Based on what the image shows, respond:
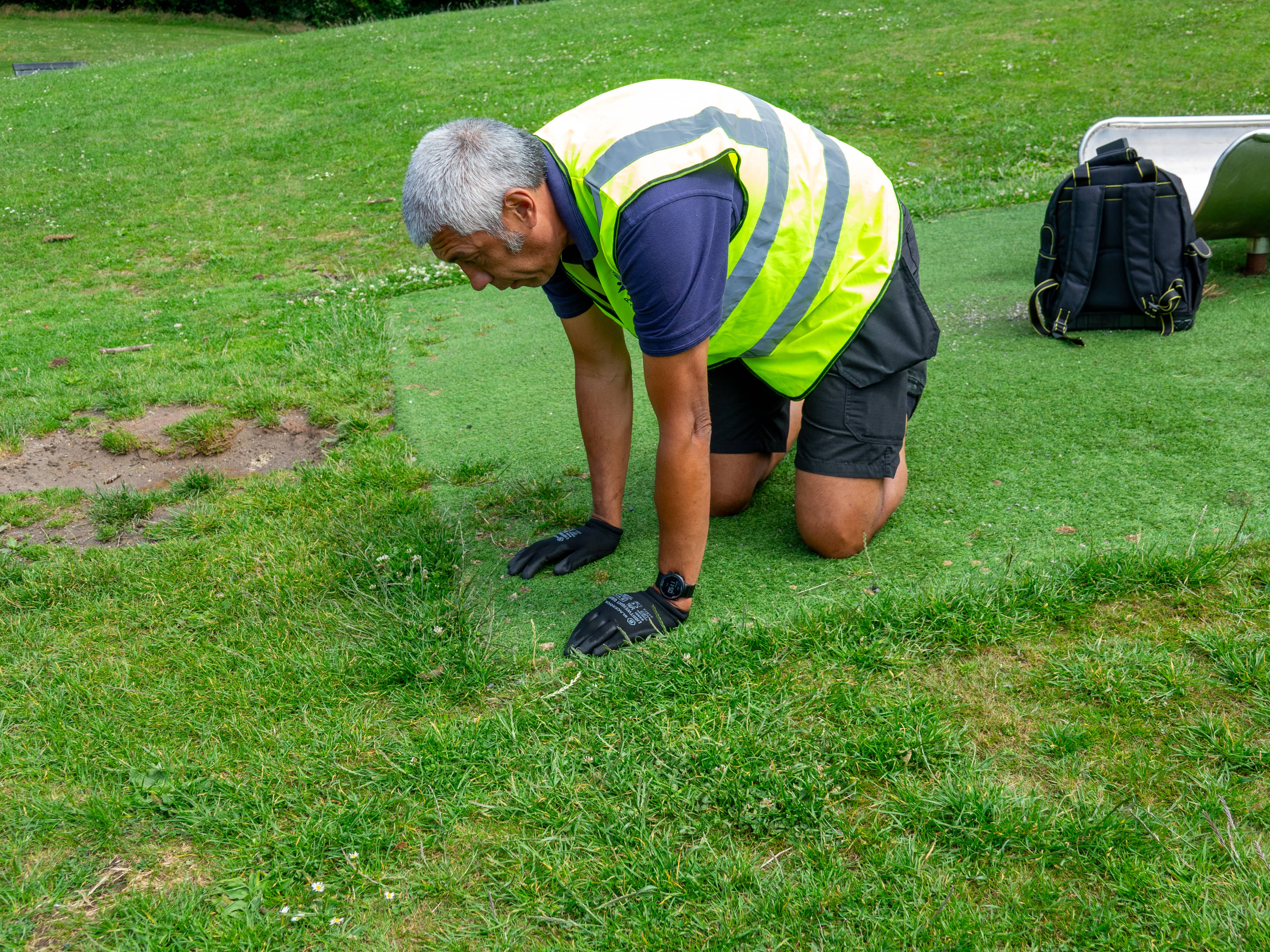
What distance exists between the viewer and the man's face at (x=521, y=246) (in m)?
2.26

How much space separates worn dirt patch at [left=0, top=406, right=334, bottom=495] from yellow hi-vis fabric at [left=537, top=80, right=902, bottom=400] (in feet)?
6.39

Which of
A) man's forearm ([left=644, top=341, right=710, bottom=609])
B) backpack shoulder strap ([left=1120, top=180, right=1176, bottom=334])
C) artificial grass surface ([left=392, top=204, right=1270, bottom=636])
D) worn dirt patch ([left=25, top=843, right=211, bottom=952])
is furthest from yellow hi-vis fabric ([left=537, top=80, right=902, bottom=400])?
backpack shoulder strap ([left=1120, top=180, right=1176, bottom=334])

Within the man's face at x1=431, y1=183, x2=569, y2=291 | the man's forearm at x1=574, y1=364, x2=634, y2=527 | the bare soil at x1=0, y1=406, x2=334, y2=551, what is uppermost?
the man's face at x1=431, y1=183, x2=569, y2=291

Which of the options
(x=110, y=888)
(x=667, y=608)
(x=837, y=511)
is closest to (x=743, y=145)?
(x=837, y=511)

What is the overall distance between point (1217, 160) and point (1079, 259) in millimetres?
1520

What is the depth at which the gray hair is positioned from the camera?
2.18m

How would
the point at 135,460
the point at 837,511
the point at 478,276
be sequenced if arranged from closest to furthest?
the point at 478,276, the point at 837,511, the point at 135,460

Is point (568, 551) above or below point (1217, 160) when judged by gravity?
below

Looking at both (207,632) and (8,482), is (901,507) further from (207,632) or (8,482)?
(8,482)

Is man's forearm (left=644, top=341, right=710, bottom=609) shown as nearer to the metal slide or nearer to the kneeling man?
the kneeling man

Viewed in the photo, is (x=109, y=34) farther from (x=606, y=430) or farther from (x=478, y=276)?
(x=478, y=276)

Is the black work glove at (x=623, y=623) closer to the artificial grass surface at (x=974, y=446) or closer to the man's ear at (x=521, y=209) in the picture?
the artificial grass surface at (x=974, y=446)

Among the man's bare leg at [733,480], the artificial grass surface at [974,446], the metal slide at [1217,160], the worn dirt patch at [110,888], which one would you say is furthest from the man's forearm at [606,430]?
the metal slide at [1217,160]

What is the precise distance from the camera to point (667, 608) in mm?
2629
